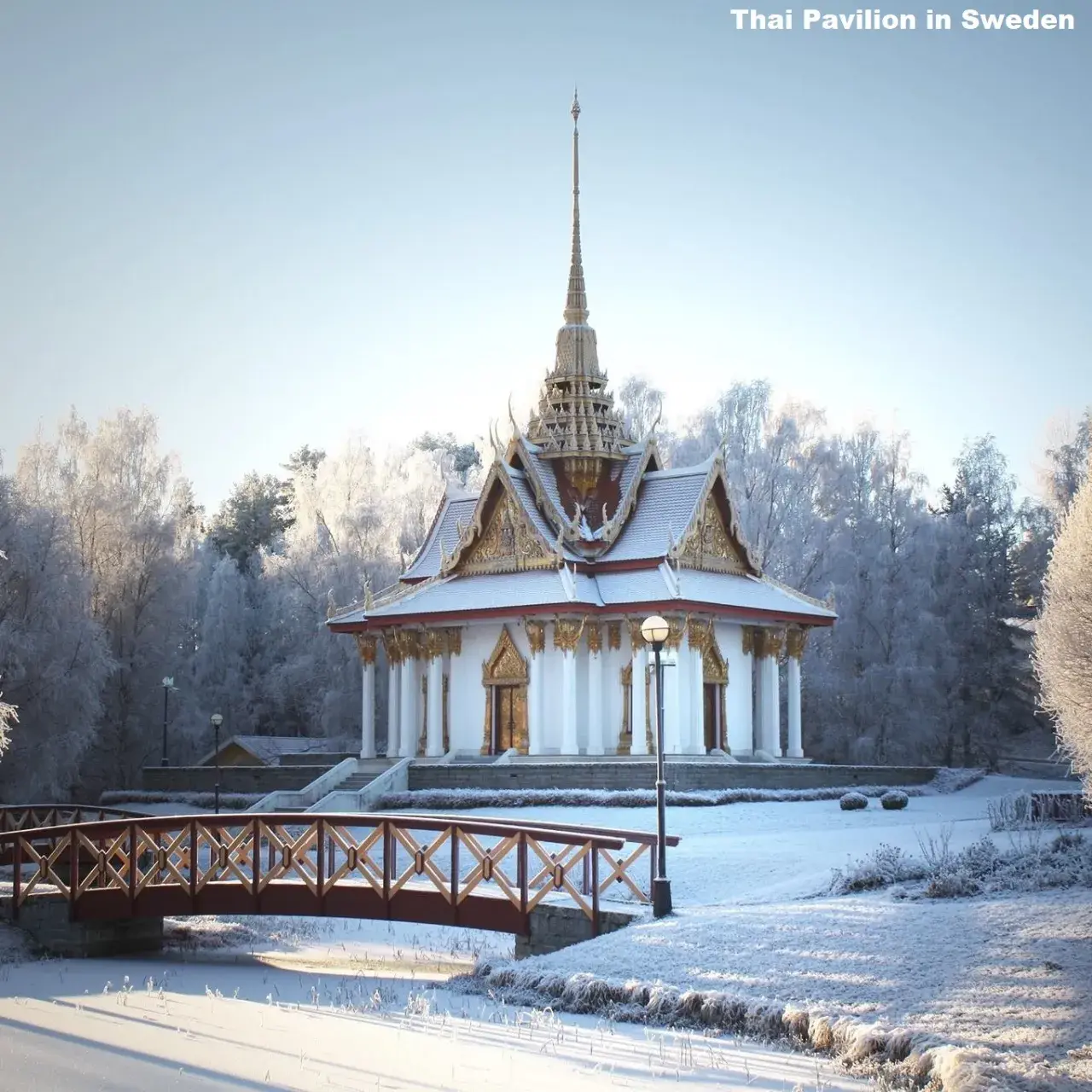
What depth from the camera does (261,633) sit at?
61.4m

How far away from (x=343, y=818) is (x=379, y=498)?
40.6m

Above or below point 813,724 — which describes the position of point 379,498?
above

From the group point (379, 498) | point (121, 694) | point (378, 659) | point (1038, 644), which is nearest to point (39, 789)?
point (121, 694)

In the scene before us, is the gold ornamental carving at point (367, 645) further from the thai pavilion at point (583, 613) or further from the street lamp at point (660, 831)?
the street lamp at point (660, 831)

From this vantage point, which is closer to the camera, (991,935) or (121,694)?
(991,935)

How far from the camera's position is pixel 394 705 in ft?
142

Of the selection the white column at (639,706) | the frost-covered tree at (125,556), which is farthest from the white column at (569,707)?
the frost-covered tree at (125,556)

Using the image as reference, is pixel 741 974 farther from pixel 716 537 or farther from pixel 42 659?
pixel 42 659

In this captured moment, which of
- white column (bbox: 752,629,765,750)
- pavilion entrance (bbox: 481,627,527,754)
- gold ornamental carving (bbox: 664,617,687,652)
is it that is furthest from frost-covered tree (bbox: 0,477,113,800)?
white column (bbox: 752,629,765,750)

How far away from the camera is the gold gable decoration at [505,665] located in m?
40.2

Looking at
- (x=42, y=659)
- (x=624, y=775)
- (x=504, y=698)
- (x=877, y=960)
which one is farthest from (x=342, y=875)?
(x=42, y=659)

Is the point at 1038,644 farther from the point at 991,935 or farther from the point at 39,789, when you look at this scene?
the point at 39,789

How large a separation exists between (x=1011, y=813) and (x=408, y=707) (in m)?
20.2

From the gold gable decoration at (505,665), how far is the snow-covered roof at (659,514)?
3.30 metres
